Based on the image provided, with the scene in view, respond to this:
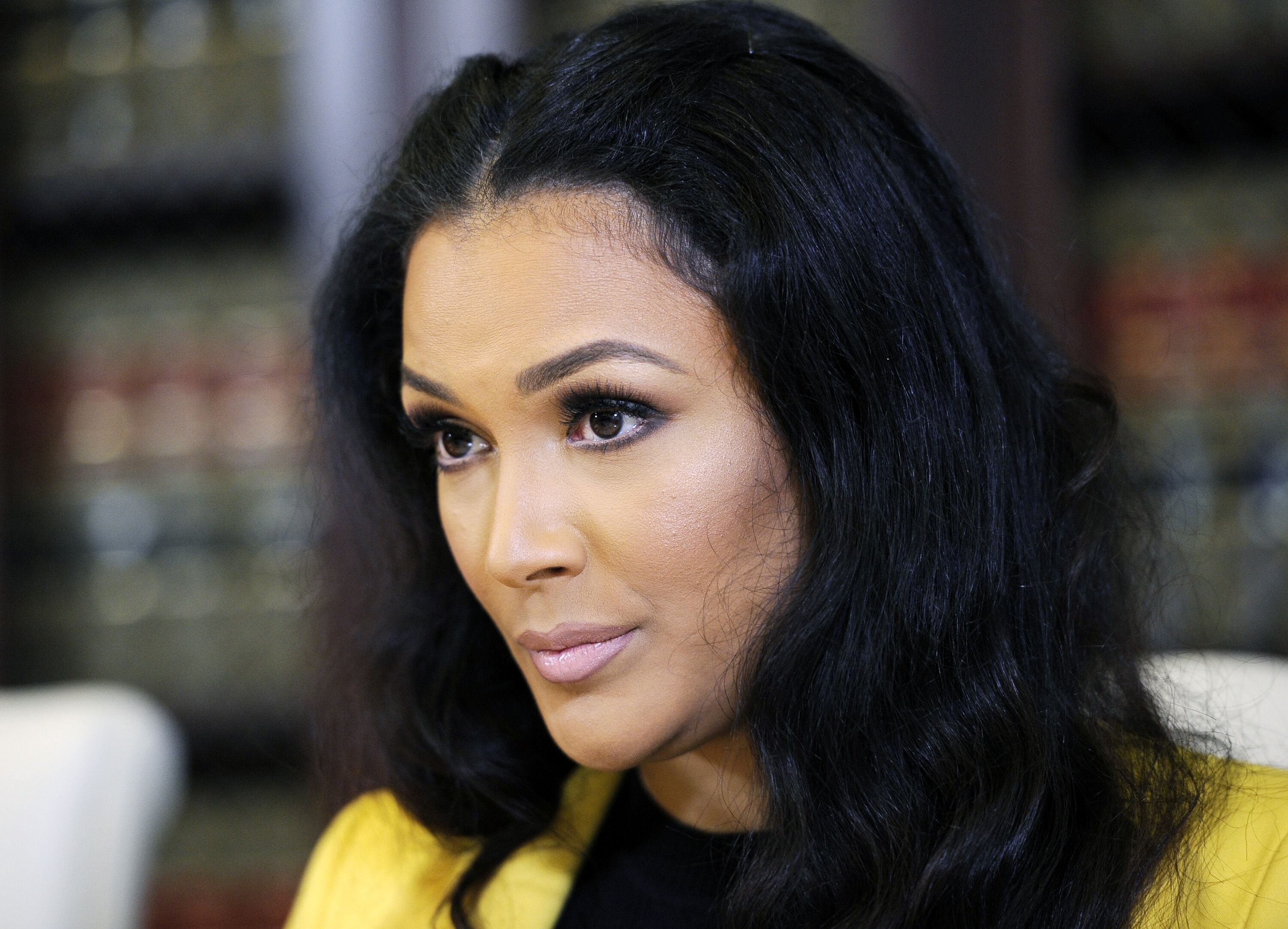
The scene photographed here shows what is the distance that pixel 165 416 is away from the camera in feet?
5.53

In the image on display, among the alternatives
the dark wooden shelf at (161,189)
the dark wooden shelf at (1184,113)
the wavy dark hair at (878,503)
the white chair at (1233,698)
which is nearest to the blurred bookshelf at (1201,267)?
the dark wooden shelf at (1184,113)

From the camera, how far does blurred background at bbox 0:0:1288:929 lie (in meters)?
1.36

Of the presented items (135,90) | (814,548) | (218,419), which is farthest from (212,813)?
(814,548)

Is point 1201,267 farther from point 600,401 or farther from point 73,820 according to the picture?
point 73,820

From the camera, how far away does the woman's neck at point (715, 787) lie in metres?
0.85

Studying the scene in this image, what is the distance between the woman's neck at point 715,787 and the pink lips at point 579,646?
126 mm

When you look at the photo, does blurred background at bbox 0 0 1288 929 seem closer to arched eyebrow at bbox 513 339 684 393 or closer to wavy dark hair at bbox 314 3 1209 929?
wavy dark hair at bbox 314 3 1209 929

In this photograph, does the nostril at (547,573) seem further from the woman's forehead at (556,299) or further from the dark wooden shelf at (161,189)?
the dark wooden shelf at (161,189)

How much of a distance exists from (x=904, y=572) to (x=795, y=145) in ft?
0.88

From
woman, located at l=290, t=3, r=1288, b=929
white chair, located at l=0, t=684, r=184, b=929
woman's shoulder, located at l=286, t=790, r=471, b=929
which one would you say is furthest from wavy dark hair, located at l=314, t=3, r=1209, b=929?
white chair, located at l=0, t=684, r=184, b=929

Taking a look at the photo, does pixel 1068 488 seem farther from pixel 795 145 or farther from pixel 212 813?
pixel 212 813

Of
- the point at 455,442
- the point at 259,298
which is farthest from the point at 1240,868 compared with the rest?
the point at 259,298

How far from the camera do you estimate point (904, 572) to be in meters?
0.75

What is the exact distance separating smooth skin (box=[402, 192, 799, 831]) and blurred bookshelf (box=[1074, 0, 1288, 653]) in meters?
0.76
